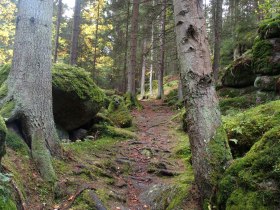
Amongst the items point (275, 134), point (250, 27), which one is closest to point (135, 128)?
point (275, 134)

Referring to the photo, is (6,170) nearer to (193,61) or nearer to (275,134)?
(193,61)

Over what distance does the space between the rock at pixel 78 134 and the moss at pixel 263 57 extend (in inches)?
230

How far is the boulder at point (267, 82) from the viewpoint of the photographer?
29.9ft

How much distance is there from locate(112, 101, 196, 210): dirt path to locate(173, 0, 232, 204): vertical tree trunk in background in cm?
171

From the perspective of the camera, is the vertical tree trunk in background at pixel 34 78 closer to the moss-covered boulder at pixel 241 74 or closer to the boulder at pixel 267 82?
the boulder at pixel 267 82

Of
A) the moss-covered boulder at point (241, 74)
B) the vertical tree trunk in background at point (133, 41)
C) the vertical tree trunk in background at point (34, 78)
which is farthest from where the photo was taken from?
the vertical tree trunk in background at point (133, 41)

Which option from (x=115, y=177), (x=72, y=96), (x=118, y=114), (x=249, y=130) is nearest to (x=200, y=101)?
(x=249, y=130)

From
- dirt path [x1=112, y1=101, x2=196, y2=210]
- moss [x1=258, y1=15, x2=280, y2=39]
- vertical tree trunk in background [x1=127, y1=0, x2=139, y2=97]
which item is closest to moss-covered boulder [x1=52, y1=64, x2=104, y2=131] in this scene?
dirt path [x1=112, y1=101, x2=196, y2=210]

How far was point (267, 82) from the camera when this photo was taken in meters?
9.30

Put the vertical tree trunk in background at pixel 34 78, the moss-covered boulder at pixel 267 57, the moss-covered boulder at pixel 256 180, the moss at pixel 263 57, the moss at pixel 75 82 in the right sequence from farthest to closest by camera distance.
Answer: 1. the moss at pixel 263 57
2. the moss-covered boulder at pixel 267 57
3. the moss at pixel 75 82
4. the vertical tree trunk in background at pixel 34 78
5. the moss-covered boulder at pixel 256 180

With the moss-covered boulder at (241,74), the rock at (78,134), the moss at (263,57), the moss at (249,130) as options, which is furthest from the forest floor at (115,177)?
the moss-covered boulder at (241,74)

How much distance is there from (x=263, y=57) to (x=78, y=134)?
6.19 metres

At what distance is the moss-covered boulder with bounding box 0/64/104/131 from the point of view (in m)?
8.19

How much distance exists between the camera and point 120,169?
271 inches
